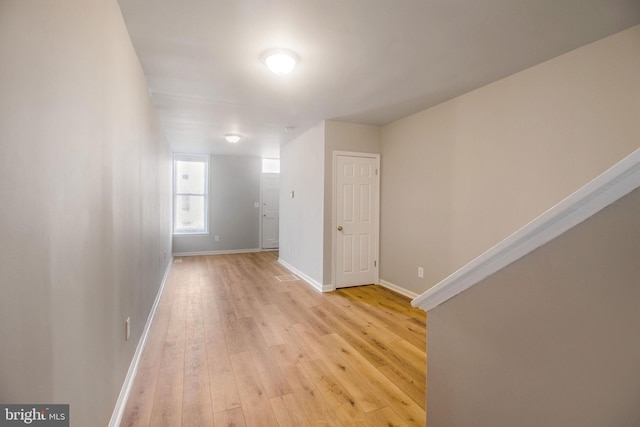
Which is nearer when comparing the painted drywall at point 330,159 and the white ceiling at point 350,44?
the white ceiling at point 350,44

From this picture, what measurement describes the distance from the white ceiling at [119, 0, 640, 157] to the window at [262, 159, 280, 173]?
3.97 metres

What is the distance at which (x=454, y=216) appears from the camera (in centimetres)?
328

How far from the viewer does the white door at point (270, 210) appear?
24.5ft

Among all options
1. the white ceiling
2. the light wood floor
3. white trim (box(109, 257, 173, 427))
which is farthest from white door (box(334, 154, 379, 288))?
white trim (box(109, 257, 173, 427))

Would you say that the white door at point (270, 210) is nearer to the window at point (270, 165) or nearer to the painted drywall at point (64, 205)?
the window at point (270, 165)

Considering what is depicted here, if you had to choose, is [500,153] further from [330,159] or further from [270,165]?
[270,165]

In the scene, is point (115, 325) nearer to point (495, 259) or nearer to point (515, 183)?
Result: point (495, 259)

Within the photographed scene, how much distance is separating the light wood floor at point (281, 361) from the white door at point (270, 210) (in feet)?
11.5

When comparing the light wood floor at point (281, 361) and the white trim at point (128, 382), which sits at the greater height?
the white trim at point (128, 382)

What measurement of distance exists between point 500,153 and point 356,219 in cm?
208

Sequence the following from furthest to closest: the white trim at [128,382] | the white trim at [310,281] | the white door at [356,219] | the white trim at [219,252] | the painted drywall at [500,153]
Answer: the white trim at [219,252] → the white door at [356,219] → the white trim at [310,281] → the painted drywall at [500,153] → the white trim at [128,382]

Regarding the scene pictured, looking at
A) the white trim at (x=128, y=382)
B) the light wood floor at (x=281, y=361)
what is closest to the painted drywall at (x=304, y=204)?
the light wood floor at (x=281, y=361)

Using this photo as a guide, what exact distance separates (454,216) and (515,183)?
74cm

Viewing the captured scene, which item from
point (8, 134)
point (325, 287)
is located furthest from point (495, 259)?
point (325, 287)
